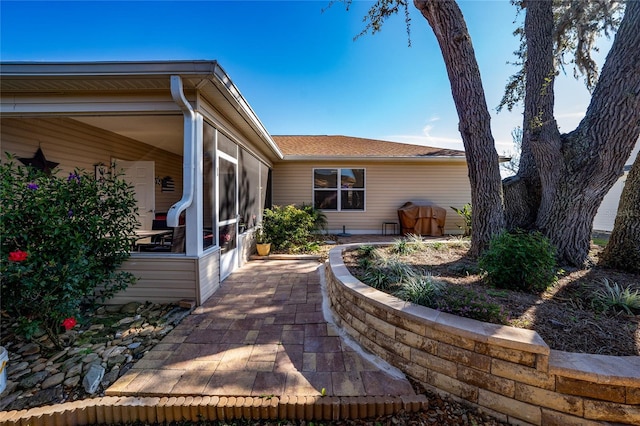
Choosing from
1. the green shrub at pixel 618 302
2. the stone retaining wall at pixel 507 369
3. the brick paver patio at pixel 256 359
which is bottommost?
the brick paver patio at pixel 256 359

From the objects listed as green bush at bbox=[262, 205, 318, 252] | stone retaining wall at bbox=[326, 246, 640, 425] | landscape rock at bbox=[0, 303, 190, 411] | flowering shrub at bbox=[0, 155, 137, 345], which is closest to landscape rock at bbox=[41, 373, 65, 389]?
landscape rock at bbox=[0, 303, 190, 411]

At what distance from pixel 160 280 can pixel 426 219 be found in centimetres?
695

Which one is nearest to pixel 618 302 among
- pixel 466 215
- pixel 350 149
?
pixel 466 215

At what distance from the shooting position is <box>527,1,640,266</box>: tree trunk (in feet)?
Result: 9.80

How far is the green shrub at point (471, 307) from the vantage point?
6.28ft

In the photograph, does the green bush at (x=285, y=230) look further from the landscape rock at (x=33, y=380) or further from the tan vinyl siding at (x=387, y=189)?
the landscape rock at (x=33, y=380)

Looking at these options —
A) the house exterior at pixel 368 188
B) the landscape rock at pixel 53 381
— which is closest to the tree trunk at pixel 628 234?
the house exterior at pixel 368 188

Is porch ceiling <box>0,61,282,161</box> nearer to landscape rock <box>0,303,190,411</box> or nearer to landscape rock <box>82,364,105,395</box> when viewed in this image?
landscape rock <box>0,303,190,411</box>

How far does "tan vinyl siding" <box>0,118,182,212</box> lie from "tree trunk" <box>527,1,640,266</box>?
22.7 ft

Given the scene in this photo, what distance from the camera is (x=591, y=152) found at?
3166mm

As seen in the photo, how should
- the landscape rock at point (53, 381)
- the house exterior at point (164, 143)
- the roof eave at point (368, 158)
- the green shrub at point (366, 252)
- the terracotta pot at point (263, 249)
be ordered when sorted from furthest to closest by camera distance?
the roof eave at point (368, 158) → the terracotta pot at point (263, 249) → the green shrub at point (366, 252) → the house exterior at point (164, 143) → the landscape rock at point (53, 381)

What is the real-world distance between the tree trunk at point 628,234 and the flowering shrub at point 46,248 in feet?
19.9

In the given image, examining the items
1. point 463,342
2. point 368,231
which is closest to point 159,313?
point 463,342

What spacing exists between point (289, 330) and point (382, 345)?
1000 millimetres
